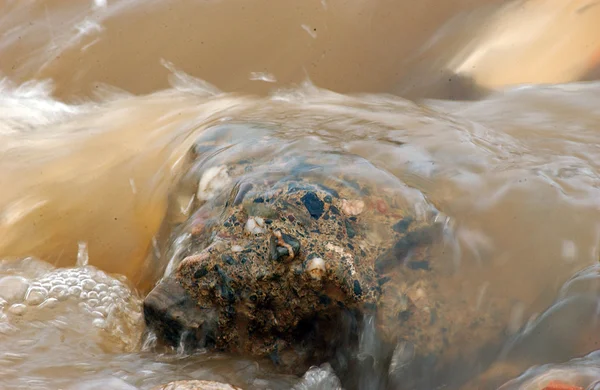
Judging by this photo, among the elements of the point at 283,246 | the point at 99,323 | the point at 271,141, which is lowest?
the point at 99,323

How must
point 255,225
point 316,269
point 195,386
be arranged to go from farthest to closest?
point 255,225, point 316,269, point 195,386

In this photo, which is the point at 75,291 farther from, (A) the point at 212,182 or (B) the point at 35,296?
(A) the point at 212,182

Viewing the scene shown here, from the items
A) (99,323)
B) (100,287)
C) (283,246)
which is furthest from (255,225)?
(100,287)

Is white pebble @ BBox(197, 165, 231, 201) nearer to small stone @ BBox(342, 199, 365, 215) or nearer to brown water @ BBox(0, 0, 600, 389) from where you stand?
brown water @ BBox(0, 0, 600, 389)

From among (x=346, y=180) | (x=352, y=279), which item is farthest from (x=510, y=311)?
(x=346, y=180)

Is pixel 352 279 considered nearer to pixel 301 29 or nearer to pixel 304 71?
pixel 304 71

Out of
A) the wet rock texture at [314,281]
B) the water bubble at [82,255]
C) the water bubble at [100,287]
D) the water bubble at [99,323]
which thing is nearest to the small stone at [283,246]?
the wet rock texture at [314,281]
